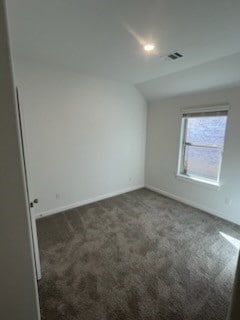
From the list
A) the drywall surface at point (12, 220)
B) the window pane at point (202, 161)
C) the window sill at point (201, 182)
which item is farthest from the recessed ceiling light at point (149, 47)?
the window sill at point (201, 182)

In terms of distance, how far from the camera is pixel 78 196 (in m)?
3.57

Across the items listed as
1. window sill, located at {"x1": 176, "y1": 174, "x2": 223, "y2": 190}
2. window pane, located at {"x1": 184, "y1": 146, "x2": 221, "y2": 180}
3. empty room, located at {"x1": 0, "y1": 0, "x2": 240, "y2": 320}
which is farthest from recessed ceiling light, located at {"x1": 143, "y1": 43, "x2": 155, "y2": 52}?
window sill, located at {"x1": 176, "y1": 174, "x2": 223, "y2": 190}

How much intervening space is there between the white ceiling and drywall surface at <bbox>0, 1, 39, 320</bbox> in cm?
111

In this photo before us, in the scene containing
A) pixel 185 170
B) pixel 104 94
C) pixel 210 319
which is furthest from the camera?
pixel 185 170

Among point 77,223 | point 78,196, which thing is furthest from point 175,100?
point 77,223

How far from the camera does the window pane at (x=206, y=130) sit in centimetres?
314

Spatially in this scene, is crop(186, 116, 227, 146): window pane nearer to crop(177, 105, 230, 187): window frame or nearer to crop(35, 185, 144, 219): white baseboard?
crop(177, 105, 230, 187): window frame

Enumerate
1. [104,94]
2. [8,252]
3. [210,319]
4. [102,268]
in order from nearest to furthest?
[8,252]
[210,319]
[102,268]
[104,94]

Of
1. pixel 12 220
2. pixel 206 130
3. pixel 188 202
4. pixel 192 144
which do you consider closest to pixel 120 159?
pixel 192 144

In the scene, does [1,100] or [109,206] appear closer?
[1,100]

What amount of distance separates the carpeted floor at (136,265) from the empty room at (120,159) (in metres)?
0.01

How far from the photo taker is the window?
318 cm

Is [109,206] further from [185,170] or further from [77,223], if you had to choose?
[185,170]

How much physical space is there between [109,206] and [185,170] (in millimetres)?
1891
